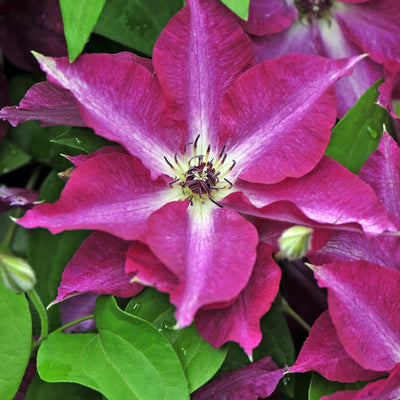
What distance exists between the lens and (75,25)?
650 mm

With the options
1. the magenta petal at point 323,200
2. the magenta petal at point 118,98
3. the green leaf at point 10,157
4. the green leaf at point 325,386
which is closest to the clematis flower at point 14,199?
the green leaf at point 10,157

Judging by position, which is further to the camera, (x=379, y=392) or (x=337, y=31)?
(x=337, y=31)

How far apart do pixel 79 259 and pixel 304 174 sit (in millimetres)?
248

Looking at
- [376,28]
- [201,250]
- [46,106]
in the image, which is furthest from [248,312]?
[376,28]

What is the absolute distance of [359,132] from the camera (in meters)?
0.72

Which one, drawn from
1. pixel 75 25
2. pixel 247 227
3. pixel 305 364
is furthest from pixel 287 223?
pixel 75 25

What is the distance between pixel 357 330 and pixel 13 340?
14.1 inches

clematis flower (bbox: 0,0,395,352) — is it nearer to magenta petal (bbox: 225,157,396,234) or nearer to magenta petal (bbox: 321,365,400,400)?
magenta petal (bbox: 225,157,396,234)

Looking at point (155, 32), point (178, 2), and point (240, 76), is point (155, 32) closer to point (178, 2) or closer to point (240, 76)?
point (178, 2)

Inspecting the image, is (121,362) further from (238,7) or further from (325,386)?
(238,7)

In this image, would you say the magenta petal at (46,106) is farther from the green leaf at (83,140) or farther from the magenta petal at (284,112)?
the magenta petal at (284,112)

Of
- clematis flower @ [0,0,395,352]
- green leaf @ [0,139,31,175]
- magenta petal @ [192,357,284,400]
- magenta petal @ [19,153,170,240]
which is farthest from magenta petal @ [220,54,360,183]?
green leaf @ [0,139,31,175]

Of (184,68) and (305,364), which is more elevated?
(184,68)

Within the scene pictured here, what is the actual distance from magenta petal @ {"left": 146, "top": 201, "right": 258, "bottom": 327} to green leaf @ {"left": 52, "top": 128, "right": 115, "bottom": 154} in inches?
5.3
